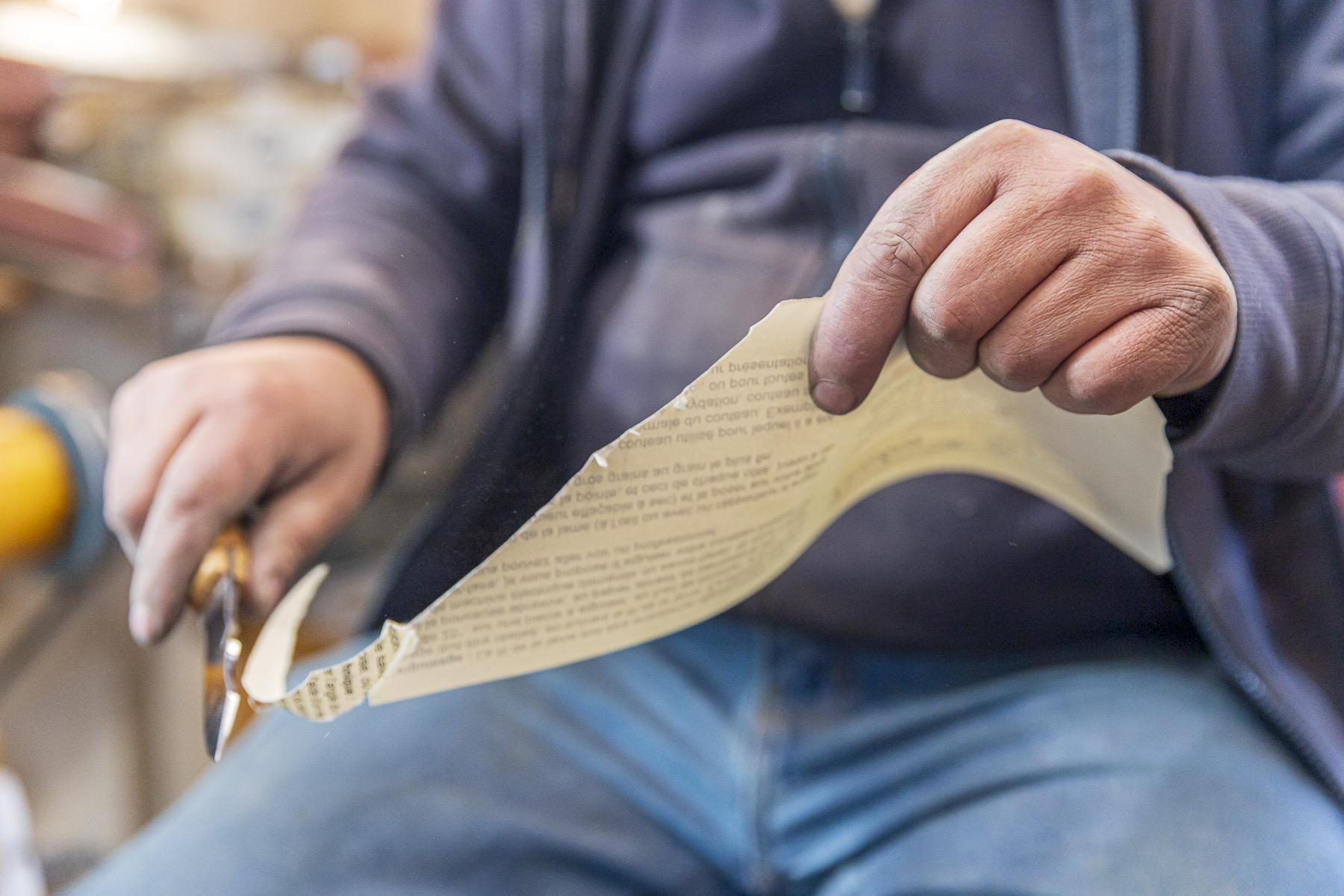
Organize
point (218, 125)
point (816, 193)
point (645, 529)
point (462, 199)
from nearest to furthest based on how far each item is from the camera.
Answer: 1. point (645, 529)
2. point (816, 193)
3. point (462, 199)
4. point (218, 125)

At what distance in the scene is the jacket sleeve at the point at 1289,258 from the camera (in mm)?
236

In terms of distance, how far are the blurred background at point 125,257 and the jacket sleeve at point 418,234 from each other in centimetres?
5

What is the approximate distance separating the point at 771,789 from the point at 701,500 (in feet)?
0.75

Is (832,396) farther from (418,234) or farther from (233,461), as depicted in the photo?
(418,234)

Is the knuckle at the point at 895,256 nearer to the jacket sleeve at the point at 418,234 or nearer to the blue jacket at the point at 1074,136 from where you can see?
the blue jacket at the point at 1074,136

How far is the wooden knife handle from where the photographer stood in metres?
0.28

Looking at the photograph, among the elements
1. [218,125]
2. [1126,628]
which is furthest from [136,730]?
[218,125]

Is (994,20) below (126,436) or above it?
above

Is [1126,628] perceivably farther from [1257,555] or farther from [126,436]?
[126,436]

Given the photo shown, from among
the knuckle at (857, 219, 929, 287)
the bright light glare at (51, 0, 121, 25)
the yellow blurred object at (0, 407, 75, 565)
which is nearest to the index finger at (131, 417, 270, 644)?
the yellow blurred object at (0, 407, 75, 565)

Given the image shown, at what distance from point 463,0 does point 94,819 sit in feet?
1.69

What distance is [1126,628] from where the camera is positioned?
0.41 metres

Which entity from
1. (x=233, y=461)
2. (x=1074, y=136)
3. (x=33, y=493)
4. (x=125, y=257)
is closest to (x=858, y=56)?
(x=1074, y=136)

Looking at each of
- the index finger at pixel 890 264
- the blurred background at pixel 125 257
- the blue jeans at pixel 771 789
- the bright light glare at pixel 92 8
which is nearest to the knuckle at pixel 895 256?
the index finger at pixel 890 264
